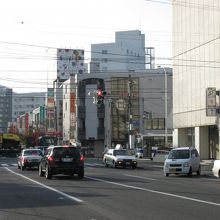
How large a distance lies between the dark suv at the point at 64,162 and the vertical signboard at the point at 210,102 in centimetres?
2578

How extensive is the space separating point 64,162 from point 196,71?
3378 cm

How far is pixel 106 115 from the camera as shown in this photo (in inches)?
4087

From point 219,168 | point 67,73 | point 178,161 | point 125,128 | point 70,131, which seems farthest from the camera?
point 67,73

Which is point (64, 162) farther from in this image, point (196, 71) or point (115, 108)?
point (115, 108)

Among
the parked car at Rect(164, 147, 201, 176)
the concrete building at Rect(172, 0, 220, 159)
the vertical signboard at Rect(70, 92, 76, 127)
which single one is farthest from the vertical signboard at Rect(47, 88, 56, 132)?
the parked car at Rect(164, 147, 201, 176)

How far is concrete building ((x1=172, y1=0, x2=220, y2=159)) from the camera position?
2216 inches

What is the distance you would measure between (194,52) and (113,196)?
43669 mm

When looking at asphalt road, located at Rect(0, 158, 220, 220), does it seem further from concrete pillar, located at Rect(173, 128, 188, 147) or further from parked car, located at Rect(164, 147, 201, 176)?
concrete pillar, located at Rect(173, 128, 188, 147)

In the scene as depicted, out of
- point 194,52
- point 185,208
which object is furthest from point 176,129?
point 185,208

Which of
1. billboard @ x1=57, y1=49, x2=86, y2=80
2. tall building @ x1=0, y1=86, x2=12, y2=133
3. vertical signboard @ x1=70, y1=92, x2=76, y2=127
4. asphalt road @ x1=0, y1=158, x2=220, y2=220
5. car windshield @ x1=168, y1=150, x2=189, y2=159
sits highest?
billboard @ x1=57, y1=49, x2=86, y2=80

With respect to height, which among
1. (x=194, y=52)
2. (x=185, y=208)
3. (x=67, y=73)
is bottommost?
(x=185, y=208)

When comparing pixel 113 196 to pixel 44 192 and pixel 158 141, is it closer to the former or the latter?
pixel 44 192

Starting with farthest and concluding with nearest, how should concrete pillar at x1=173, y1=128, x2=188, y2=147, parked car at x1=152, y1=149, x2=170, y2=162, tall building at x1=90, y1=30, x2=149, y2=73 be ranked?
tall building at x1=90, y1=30, x2=149, y2=73
concrete pillar at x1=173, y1=128, x2=188, y2=147
parked car at x1=152, y1=149, x2=170, y2=162

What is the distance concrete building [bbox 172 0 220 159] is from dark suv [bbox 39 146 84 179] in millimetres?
25795
